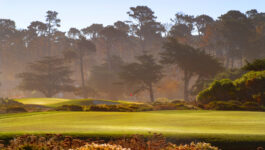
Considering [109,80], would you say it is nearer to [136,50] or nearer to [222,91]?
[136,50]

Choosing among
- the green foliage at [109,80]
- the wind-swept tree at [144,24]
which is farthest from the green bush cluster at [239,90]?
the wind-swept tree at [144,24]

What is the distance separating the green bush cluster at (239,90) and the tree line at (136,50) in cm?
2273

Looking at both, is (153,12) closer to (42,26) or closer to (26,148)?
(42,26)

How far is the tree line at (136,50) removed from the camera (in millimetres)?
47156

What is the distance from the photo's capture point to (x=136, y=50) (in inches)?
3639

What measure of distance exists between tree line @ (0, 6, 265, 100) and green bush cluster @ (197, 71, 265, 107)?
74.6 feet

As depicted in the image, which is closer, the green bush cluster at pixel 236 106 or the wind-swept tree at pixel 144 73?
the green bush cluster at pixel 236 106

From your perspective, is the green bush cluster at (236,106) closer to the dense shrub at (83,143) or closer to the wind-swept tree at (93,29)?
the dense shrub at (83,143)

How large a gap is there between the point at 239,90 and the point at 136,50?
74382mm

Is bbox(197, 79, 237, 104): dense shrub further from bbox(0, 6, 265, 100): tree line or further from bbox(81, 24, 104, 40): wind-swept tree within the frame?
bbox(81, 24, 104, 40): wind-swept tree

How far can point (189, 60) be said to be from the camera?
149 ft

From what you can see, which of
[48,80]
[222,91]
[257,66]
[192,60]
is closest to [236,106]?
[222,91]

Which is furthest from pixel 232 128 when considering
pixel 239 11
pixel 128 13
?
pixel 128 13

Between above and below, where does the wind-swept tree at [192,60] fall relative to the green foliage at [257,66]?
above
